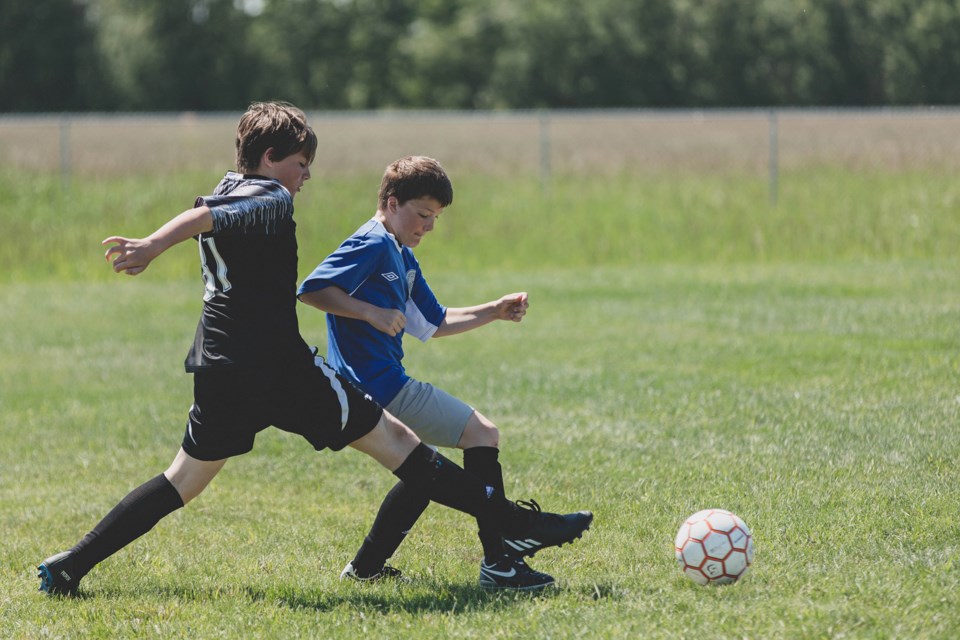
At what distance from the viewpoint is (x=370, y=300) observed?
4305 millimetres

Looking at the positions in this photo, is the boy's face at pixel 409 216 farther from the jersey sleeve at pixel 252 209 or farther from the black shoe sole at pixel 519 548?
the black shoe sole at pixel 519 548

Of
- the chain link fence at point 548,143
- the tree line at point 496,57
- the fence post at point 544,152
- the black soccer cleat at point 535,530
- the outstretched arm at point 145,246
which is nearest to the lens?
the outstretched arm at point 145,246

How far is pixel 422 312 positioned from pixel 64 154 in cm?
1571

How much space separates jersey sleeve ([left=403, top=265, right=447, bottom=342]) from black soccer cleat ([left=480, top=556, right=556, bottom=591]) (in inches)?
35.6

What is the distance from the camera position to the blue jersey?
13.9 ft

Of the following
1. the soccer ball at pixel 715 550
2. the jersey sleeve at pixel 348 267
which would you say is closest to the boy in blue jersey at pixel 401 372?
the jersey sleeve at pixel 348 267

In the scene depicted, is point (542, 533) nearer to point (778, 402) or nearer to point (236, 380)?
point (236, 380)

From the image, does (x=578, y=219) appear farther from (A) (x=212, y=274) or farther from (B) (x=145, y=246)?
(B) (x=145, y=246)

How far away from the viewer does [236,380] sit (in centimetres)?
404

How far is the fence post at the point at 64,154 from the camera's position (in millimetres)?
18453

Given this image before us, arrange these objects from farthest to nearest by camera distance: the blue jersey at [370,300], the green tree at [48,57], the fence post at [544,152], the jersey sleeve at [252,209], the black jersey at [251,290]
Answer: the green tree at [48,57]
the fence post at [544,152]
the blue jersey at [370,300]
the black jersey at [251,290]
the jersey sleeve at [252,209]

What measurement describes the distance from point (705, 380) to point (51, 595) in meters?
4.92

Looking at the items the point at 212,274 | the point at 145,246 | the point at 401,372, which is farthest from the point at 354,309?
the point at 145,246

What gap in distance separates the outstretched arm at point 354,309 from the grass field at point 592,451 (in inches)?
38.9
